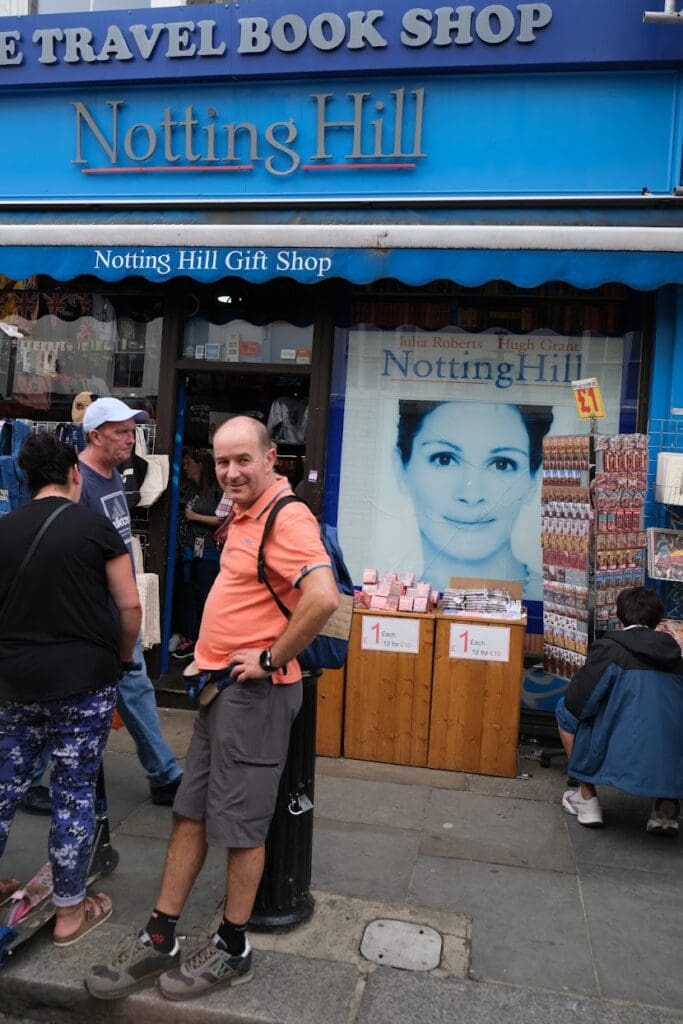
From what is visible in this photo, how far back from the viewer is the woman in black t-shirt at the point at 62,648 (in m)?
3.00

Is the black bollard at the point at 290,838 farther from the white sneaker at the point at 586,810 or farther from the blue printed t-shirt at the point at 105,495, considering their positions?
the white sneaker at the point at 586,810

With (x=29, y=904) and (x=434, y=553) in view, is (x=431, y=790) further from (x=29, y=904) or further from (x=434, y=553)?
(x=29, y=904)

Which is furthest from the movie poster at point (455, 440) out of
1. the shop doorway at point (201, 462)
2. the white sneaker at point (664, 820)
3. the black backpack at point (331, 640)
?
the black backpack at point (331, 640)

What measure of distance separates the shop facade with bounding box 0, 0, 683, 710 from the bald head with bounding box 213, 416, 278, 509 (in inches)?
108

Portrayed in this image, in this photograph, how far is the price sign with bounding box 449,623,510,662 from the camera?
16.8 feet

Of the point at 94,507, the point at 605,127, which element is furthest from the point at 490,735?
the point at 605,127

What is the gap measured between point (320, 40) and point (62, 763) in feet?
17.1

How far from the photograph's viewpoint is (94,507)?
3.91 metres

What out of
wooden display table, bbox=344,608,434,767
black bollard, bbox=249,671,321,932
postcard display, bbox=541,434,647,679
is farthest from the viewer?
wooden display table, bbox=344,608,434,767

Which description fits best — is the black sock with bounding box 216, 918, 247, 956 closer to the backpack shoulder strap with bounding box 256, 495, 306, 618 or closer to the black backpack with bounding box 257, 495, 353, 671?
the black backpack with bounding box 257, 495, 353, 671

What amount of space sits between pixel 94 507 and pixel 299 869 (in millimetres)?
1810

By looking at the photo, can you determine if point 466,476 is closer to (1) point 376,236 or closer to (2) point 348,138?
(1) point 376,236

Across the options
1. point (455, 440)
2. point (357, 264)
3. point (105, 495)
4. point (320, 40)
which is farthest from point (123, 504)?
point (320, 40)

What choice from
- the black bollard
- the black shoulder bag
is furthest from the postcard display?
the black shoulder bag
